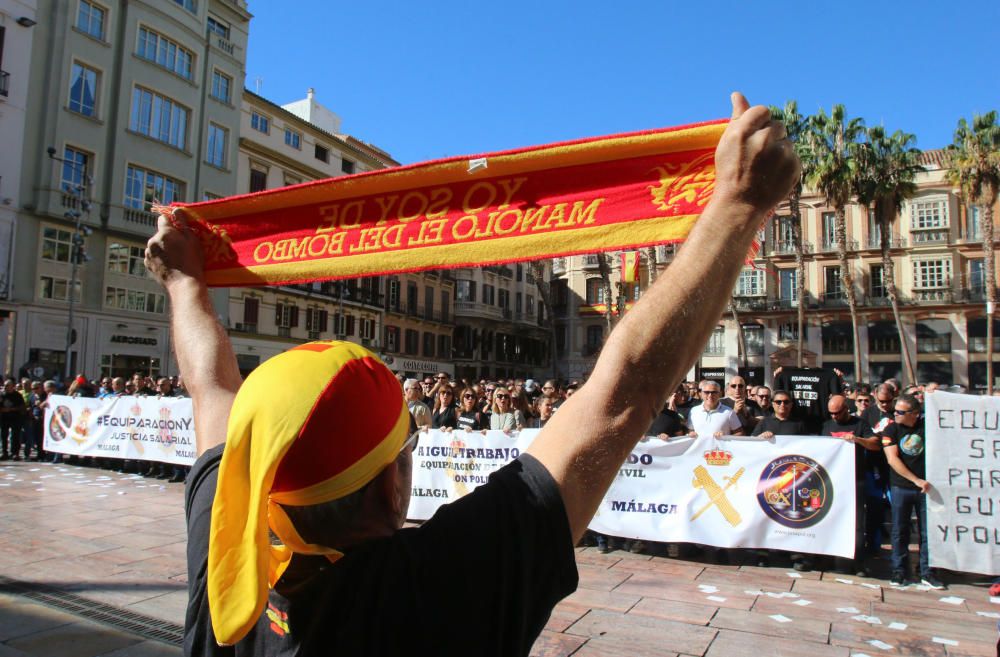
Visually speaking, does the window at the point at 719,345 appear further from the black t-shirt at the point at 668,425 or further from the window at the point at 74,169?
the black t-shirt at the point at 668,425

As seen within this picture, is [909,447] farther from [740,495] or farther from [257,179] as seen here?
[257,179]

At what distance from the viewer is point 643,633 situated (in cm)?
484

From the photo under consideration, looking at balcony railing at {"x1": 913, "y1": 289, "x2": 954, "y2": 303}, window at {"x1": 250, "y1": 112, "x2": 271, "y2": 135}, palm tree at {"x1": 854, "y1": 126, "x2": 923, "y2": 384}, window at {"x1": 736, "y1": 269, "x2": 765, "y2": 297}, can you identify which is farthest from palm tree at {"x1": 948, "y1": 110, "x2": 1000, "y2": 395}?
window at {"x1": 250, "y1": 112, "x2": 271, "y2": 135}

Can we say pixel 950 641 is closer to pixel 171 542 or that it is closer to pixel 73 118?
pixel 171 542

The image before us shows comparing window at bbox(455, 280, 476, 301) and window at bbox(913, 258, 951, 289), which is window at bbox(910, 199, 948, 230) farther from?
window at bbox(455, 280, 476, 301)

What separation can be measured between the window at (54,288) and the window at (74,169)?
137 inches

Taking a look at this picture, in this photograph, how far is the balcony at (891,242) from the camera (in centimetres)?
4138

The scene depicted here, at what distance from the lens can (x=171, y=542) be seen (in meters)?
7.36

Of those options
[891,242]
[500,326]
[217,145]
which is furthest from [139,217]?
[891,242]

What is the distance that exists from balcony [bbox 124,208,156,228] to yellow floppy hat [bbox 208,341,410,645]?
30565 mm

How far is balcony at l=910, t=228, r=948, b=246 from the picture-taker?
40.2 metres

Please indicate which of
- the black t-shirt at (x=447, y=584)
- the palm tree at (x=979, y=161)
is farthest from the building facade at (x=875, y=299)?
the black t-shirt at (x=447, y=584)

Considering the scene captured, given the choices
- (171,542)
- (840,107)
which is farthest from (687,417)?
(840,107)

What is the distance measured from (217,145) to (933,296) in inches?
1601
